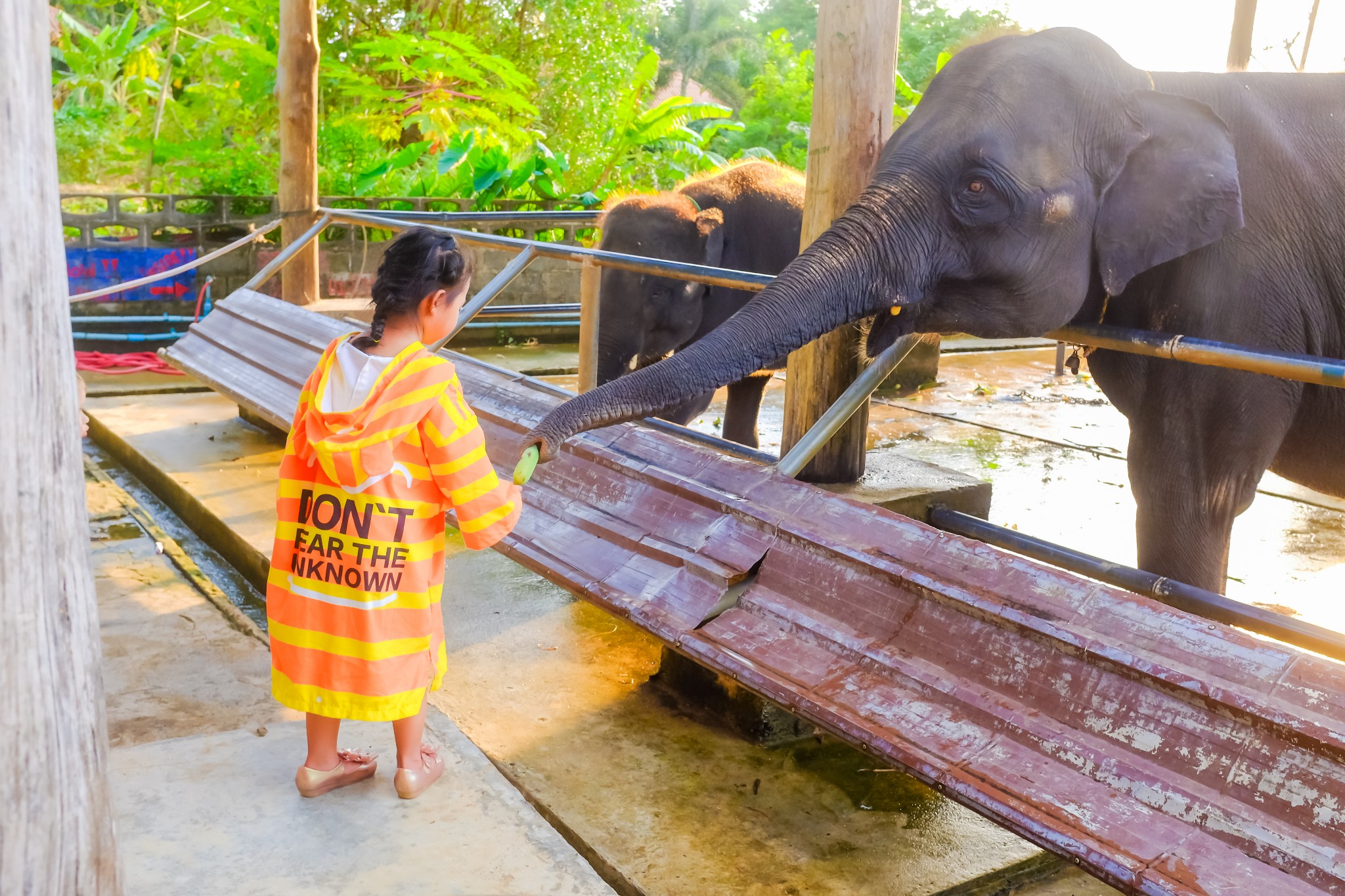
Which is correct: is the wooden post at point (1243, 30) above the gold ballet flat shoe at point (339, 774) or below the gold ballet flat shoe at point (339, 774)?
above

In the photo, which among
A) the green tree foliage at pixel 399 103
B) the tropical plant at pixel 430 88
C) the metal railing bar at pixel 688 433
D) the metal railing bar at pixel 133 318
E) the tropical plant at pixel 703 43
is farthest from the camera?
the tropical plant at pixel 703 43

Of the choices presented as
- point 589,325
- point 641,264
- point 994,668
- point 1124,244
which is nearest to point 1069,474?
point 589,325

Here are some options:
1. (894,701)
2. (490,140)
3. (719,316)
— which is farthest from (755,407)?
(490,140)

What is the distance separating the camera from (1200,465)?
315 centimetres

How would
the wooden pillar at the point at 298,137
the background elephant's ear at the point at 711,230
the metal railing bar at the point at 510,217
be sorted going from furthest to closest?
the metal railing bar at the point at 510,217, the wooden pillar at the point at 298,137, the background elephant's ear at the point at 711,230

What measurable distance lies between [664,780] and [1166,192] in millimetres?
2110

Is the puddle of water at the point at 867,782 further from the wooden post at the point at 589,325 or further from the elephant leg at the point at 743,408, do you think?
the elephant leg at the point at 743,408

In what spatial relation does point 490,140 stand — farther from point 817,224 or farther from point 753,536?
point 753,536

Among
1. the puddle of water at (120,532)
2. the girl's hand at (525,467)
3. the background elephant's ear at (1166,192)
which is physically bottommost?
the puddle of water at (120,532)

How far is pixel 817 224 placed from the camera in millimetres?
3979

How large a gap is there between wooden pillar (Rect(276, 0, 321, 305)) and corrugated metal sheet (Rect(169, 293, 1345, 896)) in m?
5.27

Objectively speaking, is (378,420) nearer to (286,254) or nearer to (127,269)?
(286,254)

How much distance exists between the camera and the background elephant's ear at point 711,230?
625cm

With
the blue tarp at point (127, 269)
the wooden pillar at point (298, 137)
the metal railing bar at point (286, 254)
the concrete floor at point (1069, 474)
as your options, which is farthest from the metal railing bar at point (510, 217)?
the concrete floor at point (1069, 474)
